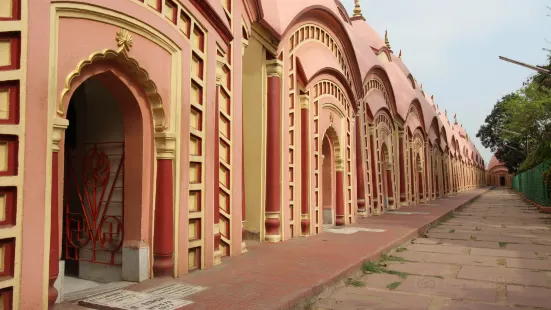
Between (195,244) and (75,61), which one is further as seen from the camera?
(195,244)

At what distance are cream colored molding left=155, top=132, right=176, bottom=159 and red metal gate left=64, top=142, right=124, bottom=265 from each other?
0.39 meters

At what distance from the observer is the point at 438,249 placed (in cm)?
770

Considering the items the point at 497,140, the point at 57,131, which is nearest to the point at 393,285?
the point at 57,131

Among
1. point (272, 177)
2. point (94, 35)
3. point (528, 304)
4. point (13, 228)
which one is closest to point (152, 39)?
point (94, 35)

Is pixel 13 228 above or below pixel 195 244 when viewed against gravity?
above

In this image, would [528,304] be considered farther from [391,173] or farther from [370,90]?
[391,173]

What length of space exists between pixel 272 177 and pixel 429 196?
726 inches

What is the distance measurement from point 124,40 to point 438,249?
20.2 feet

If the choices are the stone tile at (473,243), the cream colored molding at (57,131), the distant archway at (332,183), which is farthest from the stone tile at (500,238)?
the cream colored molding at (57,131)

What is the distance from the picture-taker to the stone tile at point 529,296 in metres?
4.33

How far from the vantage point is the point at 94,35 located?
12.5ft

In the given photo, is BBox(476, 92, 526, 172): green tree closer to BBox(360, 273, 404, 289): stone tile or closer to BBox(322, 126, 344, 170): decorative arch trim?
BBox(322, 126, 344, 170): decorative arch trim

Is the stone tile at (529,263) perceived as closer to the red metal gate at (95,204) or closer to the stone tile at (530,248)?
the stone tile at (530,248)

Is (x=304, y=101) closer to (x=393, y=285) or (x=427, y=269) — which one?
(x=427, y=269)
